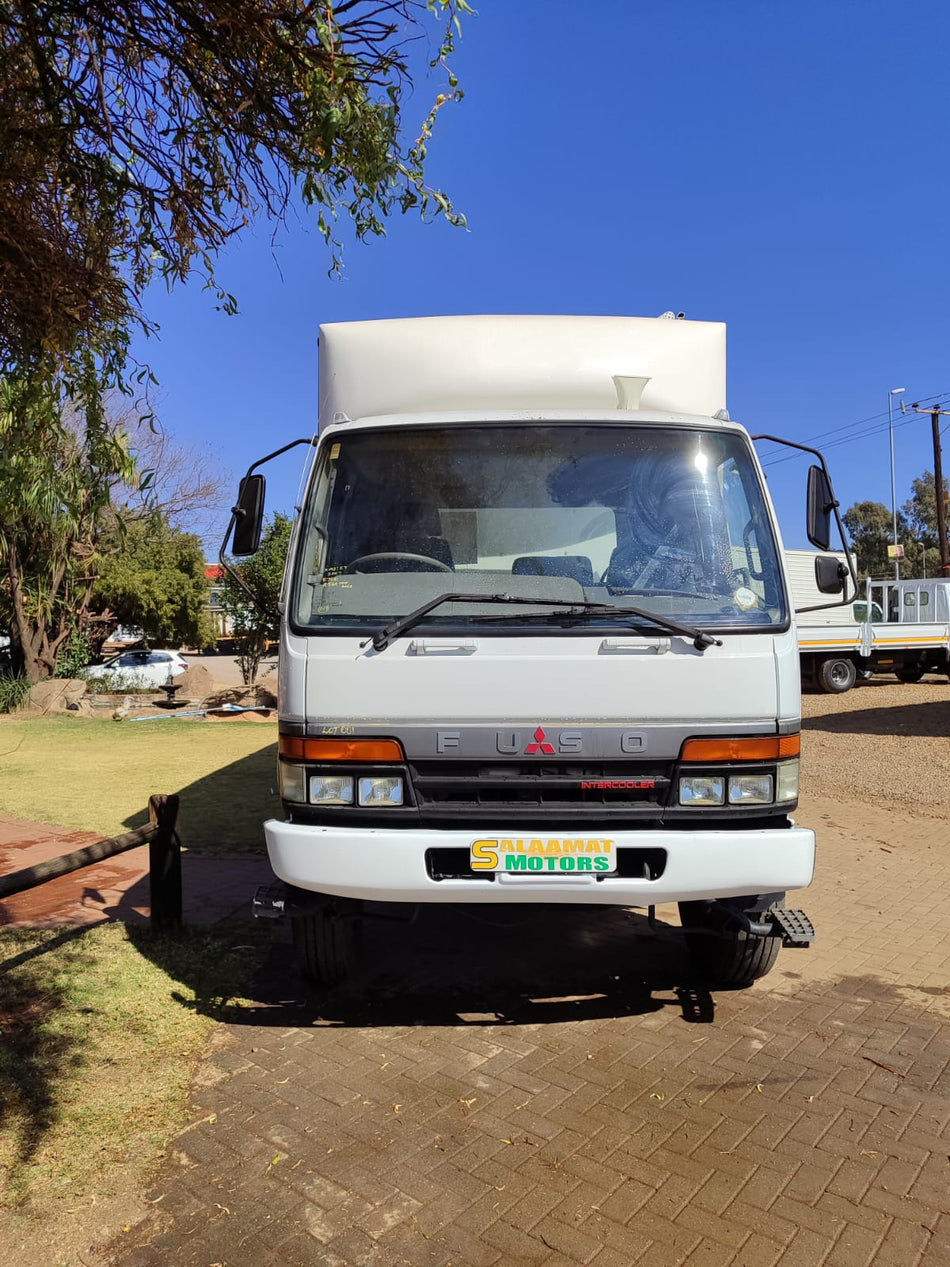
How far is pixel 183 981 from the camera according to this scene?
458 centimetres

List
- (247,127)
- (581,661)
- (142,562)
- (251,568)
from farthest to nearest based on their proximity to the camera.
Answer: (142,562) → (251,568) → (247,127) → (581,661)

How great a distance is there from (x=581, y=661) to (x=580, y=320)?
6.65 ft

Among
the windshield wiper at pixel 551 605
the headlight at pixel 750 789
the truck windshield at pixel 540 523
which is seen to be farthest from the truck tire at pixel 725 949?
the truck windshield at pixel 540 523

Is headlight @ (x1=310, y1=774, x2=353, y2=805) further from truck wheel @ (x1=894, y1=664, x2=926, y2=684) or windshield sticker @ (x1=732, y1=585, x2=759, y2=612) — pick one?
truck wheel @ (x1=894, y1=664, x2=926, y2=684)

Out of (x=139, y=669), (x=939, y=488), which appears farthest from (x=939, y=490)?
(x=139, y=669)

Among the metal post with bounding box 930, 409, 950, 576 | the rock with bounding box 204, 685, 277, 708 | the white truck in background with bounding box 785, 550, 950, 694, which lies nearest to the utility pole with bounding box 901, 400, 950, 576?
the metal post with bounding box 930, 409, 950, 576

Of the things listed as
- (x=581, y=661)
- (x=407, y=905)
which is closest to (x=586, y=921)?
(x=407, y=905)

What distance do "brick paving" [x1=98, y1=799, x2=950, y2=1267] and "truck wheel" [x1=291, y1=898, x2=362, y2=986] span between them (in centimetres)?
19

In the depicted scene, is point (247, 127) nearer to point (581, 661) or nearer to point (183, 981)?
point (581, 661)

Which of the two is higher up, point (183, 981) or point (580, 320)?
point (580, 320)

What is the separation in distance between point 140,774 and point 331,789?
336 inches

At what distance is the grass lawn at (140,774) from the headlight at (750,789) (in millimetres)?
2855

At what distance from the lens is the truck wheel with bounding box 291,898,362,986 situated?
4176mm

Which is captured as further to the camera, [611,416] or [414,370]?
[414,370]
